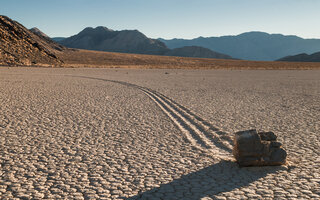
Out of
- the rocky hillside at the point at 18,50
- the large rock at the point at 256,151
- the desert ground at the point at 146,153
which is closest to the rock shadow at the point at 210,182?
the desert ground at the point at 146,153

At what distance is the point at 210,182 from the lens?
4777 millimetres

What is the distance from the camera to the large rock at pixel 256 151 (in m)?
5.20

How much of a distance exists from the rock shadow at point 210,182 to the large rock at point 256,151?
0.40 ft

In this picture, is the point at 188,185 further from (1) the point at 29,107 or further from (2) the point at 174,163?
(1) the point at 29,107

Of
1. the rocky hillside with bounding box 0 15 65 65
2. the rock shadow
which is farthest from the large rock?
the rocky hillside with bounding box 0 15 65 65

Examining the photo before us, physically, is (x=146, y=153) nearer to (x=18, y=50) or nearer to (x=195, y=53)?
(x=18, y=50)

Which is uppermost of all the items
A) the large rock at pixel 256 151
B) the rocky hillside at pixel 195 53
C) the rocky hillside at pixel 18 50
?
the rocky hillside at pixel 195 53

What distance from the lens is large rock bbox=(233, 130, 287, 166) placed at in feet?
17.1

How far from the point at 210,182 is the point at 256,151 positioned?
42.0 inches

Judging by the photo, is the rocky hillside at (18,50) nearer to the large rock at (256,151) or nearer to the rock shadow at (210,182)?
the rock shadow at (210,182)

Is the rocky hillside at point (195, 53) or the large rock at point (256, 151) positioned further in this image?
the rocky hillside at point (195, 53)

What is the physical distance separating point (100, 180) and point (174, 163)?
1.45 metres

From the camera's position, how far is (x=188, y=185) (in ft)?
15.3

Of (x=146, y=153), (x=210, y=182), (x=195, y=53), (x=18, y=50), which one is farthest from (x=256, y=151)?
(x=195, y=53)
